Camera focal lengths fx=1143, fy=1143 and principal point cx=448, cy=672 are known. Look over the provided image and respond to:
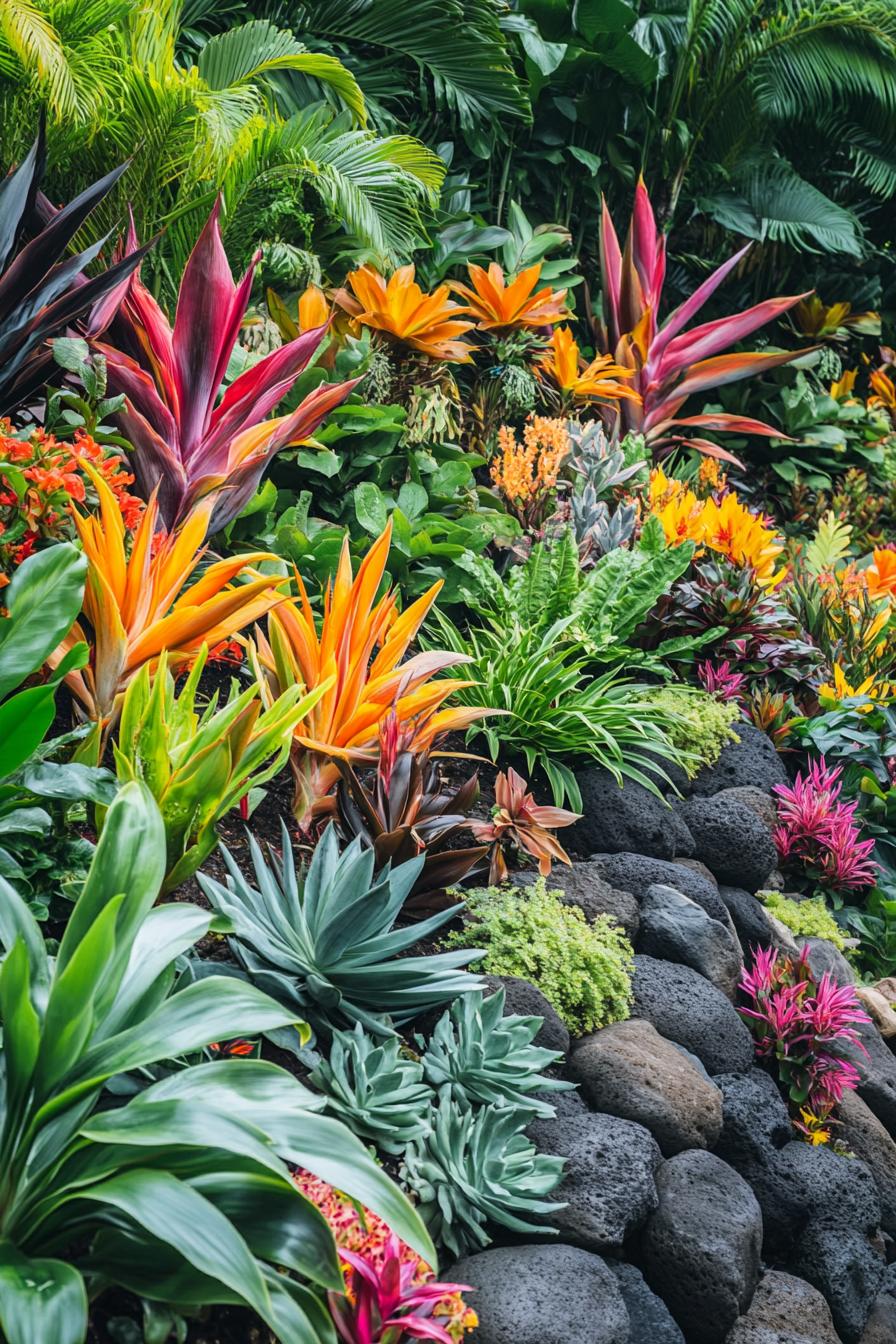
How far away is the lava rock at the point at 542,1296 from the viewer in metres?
1.82

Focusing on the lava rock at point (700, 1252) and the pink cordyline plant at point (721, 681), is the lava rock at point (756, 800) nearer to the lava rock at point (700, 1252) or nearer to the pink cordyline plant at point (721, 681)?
the pink cordyline plant at point (721, 681)

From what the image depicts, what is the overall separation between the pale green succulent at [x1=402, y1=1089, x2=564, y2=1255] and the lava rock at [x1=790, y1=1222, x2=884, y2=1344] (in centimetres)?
90

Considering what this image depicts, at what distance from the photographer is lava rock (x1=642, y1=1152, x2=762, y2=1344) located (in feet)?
7.13

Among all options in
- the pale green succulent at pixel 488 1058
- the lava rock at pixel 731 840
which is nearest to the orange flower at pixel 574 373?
the lava rock at pixel 731 840

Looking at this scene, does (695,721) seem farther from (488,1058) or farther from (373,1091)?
(373,1091)

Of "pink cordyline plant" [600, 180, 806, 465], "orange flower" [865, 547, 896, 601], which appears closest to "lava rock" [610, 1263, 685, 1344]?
"orange flower" [865, 547, 896, 601]

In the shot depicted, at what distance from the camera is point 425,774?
9.18ft

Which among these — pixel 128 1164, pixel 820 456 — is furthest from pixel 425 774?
pixel 820 456

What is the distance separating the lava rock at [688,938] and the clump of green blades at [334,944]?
0.90m

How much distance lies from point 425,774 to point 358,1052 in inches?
35.6

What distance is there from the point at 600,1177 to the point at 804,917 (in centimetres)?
190

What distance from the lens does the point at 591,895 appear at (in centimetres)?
295

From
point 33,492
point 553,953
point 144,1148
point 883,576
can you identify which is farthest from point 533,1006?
point 883,576

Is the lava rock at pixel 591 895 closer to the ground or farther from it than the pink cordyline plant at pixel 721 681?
farther from it
